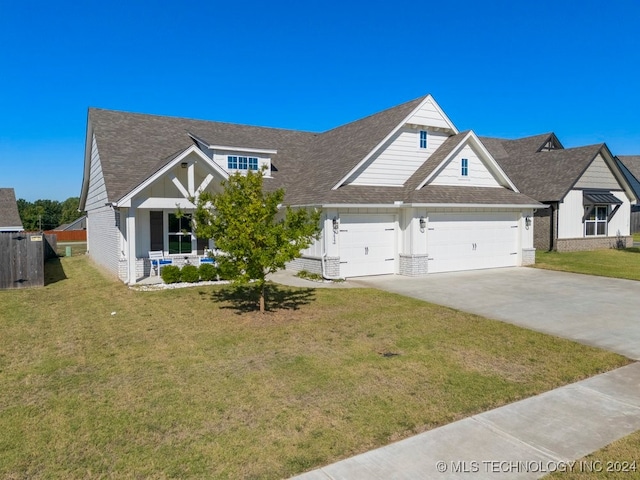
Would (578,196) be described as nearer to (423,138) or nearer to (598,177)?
(598,177)

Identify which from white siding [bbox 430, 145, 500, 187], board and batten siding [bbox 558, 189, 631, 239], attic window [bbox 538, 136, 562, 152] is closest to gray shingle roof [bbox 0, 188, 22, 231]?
white siding [bbox 430, 145, 500, 187]

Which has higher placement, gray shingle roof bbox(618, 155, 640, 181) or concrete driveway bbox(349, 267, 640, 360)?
gray shingle roof bbox(618, 155, 640, 181)

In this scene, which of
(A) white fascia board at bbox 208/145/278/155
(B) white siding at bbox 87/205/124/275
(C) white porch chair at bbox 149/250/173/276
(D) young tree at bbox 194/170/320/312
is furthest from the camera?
(A) white fascia board at bbox 208/145/278/155

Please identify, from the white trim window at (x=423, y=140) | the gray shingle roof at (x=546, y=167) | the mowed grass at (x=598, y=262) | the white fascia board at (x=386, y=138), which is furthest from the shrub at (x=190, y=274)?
the gray shingle roof at (x=546, y=167)

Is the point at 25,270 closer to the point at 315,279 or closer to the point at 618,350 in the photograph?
the point at 315,279

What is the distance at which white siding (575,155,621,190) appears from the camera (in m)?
26.6

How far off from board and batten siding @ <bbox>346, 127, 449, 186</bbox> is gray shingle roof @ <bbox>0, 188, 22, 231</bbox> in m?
27.9

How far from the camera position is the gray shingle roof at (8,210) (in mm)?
31891

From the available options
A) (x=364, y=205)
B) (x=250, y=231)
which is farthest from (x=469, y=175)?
(x=250, y=231)

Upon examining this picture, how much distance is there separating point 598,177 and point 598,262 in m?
8.82

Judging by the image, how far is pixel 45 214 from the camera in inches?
3356

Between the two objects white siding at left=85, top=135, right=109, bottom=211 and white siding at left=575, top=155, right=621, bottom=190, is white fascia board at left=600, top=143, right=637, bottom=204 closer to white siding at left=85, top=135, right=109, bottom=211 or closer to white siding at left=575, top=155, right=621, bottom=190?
white siding at left=575, top=155, right=621, bottom=190

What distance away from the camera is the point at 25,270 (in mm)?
14648

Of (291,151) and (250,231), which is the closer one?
(250,231)
